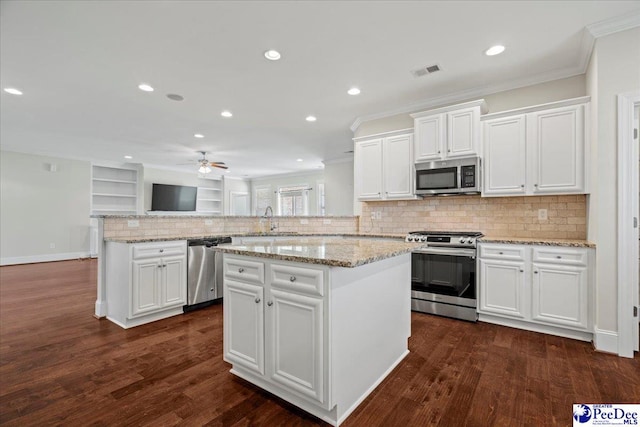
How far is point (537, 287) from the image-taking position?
286 centimetres

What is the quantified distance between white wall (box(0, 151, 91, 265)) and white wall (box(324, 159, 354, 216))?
6.46m

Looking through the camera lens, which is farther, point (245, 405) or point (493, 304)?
point (493, 304)

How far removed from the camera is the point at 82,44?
2.65m

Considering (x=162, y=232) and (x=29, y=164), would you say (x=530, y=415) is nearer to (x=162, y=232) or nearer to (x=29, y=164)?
(x=162, y=232)

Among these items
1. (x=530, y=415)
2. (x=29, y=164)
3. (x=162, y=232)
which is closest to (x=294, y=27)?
(x=162, y=232)

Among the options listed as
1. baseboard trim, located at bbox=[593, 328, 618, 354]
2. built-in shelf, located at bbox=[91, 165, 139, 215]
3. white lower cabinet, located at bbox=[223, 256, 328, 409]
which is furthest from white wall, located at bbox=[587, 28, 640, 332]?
built-in shelf, located at bbox=[91, 165, 139, 215]

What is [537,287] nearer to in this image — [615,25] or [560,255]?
[560,255]

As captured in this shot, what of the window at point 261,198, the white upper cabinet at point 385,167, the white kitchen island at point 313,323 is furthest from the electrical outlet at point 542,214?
the window at point 261,198

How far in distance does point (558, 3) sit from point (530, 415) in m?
2.81

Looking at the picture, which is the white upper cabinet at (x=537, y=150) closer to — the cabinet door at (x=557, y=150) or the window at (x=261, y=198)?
the cabinet door at (x=557, y=150)

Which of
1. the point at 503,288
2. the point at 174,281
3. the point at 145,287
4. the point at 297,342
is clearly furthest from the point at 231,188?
the point at 297,342

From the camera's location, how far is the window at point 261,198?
36.8 ft

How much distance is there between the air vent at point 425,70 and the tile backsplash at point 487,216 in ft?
5.37

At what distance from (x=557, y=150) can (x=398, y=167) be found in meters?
1.72
